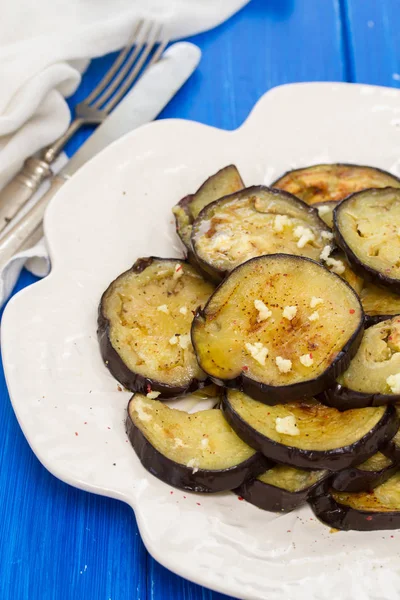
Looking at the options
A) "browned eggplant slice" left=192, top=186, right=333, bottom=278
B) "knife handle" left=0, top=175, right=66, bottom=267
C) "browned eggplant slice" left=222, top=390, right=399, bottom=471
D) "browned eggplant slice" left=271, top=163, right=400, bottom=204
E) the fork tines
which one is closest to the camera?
"browned eggplant slice" left=222, top=390, right=399, bottom=471

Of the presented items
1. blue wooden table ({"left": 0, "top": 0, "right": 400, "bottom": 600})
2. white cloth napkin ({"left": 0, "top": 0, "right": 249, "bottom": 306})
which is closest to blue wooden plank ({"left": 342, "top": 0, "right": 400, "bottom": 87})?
blue wooden table ({"left": 0, "top": 0, "right": 400, "bottom": 600})

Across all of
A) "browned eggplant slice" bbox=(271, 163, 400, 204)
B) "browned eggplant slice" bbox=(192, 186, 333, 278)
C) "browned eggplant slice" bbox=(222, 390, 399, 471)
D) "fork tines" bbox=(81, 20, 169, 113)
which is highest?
"fork tines" bbox=(81, 20, 169, 113)

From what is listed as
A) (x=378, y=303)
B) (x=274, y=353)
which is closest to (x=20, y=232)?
(x=274, y=353)

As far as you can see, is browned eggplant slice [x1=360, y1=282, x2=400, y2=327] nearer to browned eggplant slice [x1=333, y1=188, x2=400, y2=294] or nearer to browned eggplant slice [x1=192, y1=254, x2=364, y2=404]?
browned eggplant slice [x1=333, y1=188, x2=400, y2=294]

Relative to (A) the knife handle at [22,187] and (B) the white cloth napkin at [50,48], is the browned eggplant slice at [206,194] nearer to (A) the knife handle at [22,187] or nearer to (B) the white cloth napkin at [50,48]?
(B) the white cloth napkin at [50,48]

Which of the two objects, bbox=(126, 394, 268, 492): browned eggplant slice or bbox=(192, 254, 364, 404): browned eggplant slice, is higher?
bbox=(192, 254, 364, 404): browned eggplant slice

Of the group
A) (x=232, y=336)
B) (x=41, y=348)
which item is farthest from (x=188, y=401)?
(x=41, y=348)

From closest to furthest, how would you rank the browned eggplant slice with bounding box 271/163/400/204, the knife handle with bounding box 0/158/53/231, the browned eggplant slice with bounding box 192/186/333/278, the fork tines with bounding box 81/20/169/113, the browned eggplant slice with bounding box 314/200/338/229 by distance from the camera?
the browned eggplant slice with bounding box 192/186/333/278 < the browned eggplant slice with bounding box 314/200/338/229 < the browned eggplant slice with bounding box 271/163/400/204 < the knife handle with bounding box 0/158/53/231 < the fork tines with bounding box 81/20/169/113

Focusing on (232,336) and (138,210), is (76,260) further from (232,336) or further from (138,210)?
(232,336)

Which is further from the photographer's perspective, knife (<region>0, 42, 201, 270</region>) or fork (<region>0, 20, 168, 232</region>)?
fork (<region>0, 20, 168, 232</region>)
